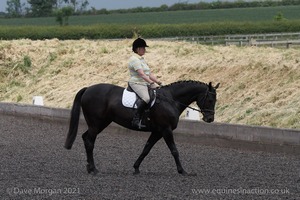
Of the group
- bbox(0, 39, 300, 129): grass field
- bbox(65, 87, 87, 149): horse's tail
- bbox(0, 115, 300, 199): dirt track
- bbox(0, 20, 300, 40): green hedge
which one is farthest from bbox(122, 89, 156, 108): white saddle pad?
bbox(0, 20, 300, 40): green hedge

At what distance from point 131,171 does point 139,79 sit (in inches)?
67.0

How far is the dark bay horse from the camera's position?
15.6m

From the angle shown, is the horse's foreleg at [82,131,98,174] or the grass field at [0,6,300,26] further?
the grass field at [0,6,300,26]

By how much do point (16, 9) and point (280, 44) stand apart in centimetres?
14383

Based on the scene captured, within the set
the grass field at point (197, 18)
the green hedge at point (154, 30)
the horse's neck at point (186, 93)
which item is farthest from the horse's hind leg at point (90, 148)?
the grass field at point (197, 18)

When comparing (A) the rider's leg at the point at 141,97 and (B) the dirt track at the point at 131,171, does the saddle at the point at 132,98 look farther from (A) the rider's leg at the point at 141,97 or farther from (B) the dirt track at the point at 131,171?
(B) the dirt track at the point at 131,171

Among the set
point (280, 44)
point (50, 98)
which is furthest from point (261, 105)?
point (280, 44)

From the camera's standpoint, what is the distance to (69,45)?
37.1 m

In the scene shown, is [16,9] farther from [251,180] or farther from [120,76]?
[251,180]

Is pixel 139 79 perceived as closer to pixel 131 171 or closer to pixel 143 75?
pixel 143 75

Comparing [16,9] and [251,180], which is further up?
[251,180]

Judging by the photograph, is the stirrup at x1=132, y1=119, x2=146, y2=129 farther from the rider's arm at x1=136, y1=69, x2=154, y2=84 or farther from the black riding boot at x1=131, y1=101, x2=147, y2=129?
the rider's arm at x1=136, y1=69, x2=154, y2=84

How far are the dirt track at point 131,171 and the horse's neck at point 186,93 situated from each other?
123cm

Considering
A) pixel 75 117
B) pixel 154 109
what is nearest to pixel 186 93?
pixel 154 109
